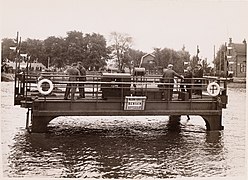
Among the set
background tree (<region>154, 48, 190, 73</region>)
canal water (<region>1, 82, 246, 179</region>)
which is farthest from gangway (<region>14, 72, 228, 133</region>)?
background tree (<region>154, 48, 190, 73</region>)

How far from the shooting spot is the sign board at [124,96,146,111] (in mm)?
9992

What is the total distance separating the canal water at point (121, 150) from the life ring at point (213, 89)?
1.23 m

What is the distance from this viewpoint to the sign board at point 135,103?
999 centimetres

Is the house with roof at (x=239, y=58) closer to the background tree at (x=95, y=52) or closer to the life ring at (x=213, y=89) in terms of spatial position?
the life ring at (x=213, y=89)

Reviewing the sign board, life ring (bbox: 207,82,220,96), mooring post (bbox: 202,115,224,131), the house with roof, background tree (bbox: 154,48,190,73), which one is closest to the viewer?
the house with roof

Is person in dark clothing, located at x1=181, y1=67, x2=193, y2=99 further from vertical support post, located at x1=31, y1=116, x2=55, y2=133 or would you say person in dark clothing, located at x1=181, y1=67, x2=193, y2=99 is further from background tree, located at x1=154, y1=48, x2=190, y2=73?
background tree, located at x1=154, y1=48, x2=190, y2=73

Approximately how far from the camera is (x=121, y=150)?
28.7 ft

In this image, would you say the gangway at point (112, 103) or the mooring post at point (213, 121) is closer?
the gangway at point (112, 103)

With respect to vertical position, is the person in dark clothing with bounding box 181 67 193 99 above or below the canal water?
above

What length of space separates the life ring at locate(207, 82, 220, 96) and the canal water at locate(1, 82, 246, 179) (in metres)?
1.23

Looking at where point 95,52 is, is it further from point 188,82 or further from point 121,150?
point 121,150

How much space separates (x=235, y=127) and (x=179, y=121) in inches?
84.8

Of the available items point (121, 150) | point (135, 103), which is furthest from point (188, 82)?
point (121, 150)

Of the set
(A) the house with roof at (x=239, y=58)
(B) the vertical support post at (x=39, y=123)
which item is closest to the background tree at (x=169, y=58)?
(A) the house with roof at (x=239, y=58)
